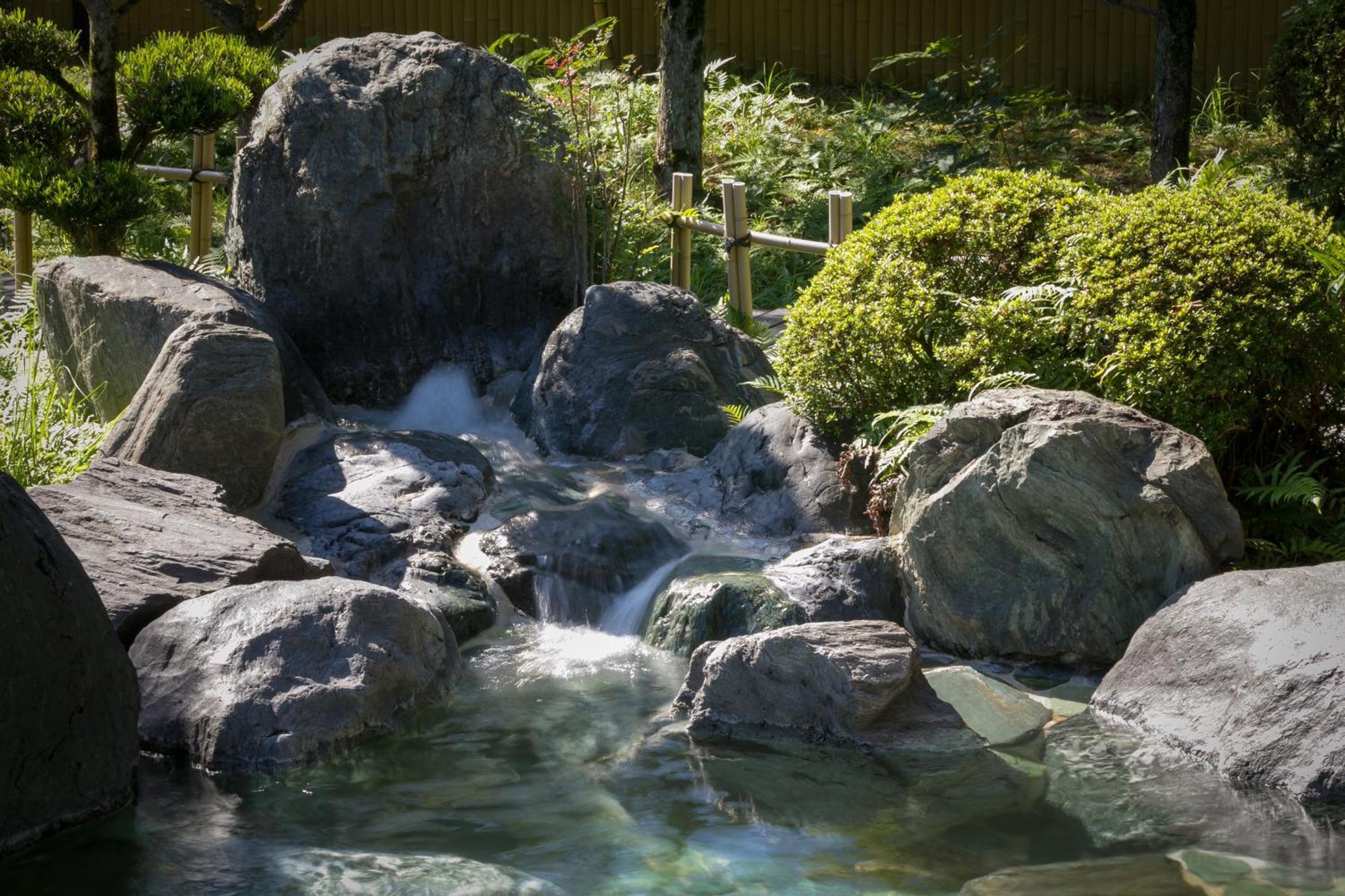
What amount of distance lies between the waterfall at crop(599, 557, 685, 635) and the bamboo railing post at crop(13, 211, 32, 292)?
728cm

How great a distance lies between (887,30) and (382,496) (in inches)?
531

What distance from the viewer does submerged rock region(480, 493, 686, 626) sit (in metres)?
7.75

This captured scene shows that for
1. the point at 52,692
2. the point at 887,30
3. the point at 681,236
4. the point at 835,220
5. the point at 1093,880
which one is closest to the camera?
the point at 1093,880

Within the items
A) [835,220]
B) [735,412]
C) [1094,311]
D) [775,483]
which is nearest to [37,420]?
[735,412]

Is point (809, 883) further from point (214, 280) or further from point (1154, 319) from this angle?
point (214, 280)

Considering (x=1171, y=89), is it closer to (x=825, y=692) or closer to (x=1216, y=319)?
(x=1216, y=319)

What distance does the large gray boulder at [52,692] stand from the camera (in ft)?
15.9

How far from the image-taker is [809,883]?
4.64 metres

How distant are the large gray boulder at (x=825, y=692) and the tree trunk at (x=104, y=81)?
7193 millimetres

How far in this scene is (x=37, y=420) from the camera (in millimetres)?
8375

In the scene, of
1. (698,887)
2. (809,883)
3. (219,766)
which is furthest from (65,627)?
(809,883)

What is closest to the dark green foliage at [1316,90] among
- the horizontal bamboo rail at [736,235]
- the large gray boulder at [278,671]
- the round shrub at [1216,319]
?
the horizontal bamboo rail at [736,235]

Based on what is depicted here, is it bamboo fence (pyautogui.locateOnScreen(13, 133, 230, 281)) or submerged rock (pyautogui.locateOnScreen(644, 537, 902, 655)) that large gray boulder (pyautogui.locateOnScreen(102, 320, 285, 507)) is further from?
bamboo fence (pyautogui.locateOnScreen(13, 133, 230, 281))

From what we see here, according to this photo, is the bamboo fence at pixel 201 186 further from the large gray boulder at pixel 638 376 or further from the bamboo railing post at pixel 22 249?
the large gray boulder at pixel 638 376
